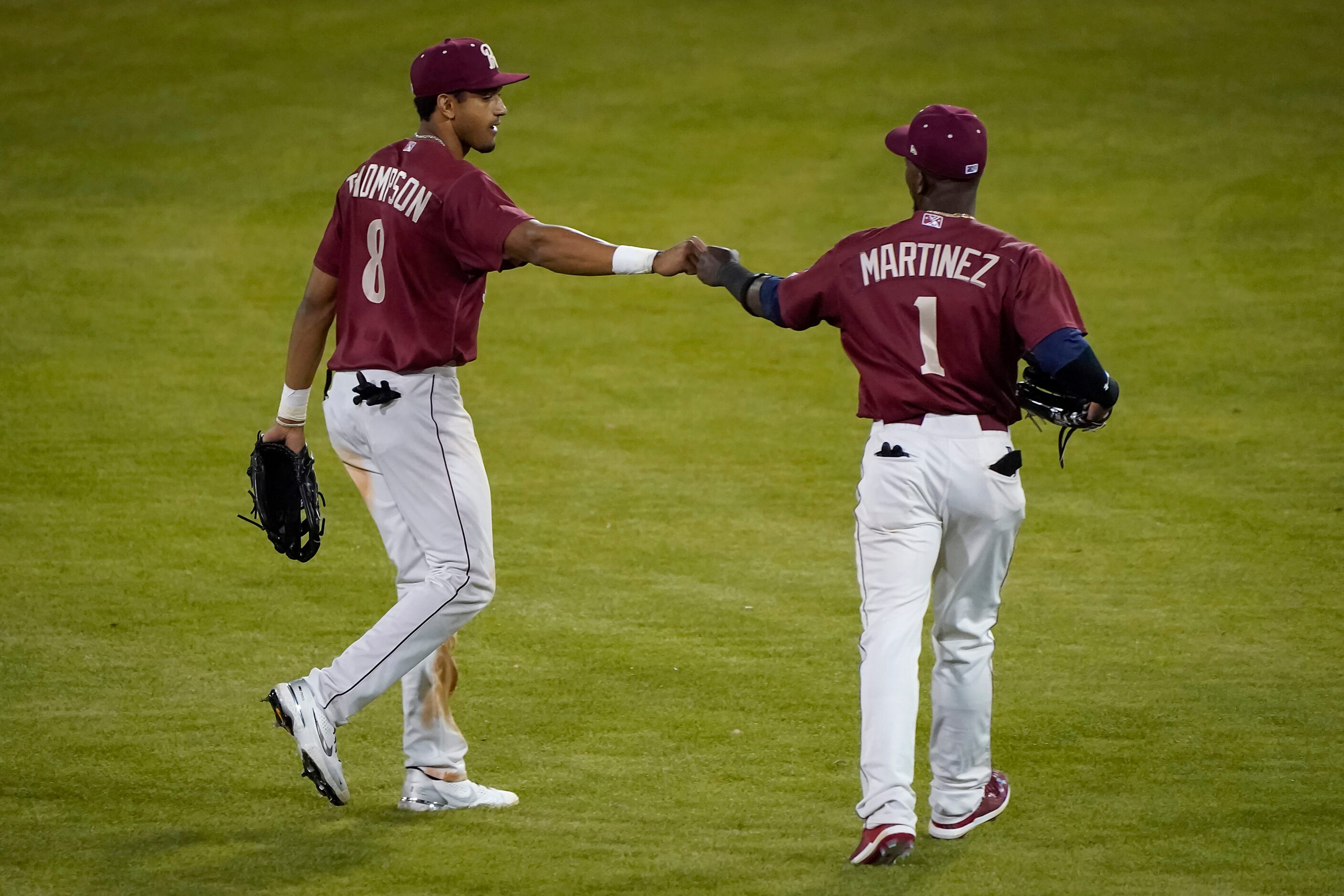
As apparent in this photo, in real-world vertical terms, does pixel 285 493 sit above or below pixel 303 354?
below

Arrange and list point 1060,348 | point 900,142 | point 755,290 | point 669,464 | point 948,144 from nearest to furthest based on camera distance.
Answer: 1. point 1060,348
2. point 948,144
3. point 900,142
4. point 755,290
5. point 669,464

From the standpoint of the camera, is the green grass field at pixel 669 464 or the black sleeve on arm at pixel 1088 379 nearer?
the black sleeve on arm at pixel 1088 379

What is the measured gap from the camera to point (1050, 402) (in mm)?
4285

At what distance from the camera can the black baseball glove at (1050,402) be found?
423 cm

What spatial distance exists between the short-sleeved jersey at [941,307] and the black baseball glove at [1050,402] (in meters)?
0.08

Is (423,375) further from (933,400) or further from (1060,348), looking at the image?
(1060,348)

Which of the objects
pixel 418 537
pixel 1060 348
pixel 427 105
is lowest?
pixel 418 537

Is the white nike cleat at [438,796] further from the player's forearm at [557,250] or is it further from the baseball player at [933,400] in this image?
the player's forearm at [557,250]

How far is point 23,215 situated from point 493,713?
9.21 m

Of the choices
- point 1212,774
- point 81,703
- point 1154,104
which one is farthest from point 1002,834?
point 1154,104

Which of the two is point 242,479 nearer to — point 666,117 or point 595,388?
point 595,388

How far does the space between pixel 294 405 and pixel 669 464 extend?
4041 millimetres

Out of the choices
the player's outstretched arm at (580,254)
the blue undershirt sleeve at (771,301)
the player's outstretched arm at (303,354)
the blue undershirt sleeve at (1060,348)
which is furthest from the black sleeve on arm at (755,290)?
the player's outstretched arm at (303,354)

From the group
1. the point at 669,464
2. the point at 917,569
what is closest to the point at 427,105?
the point at 917,569
